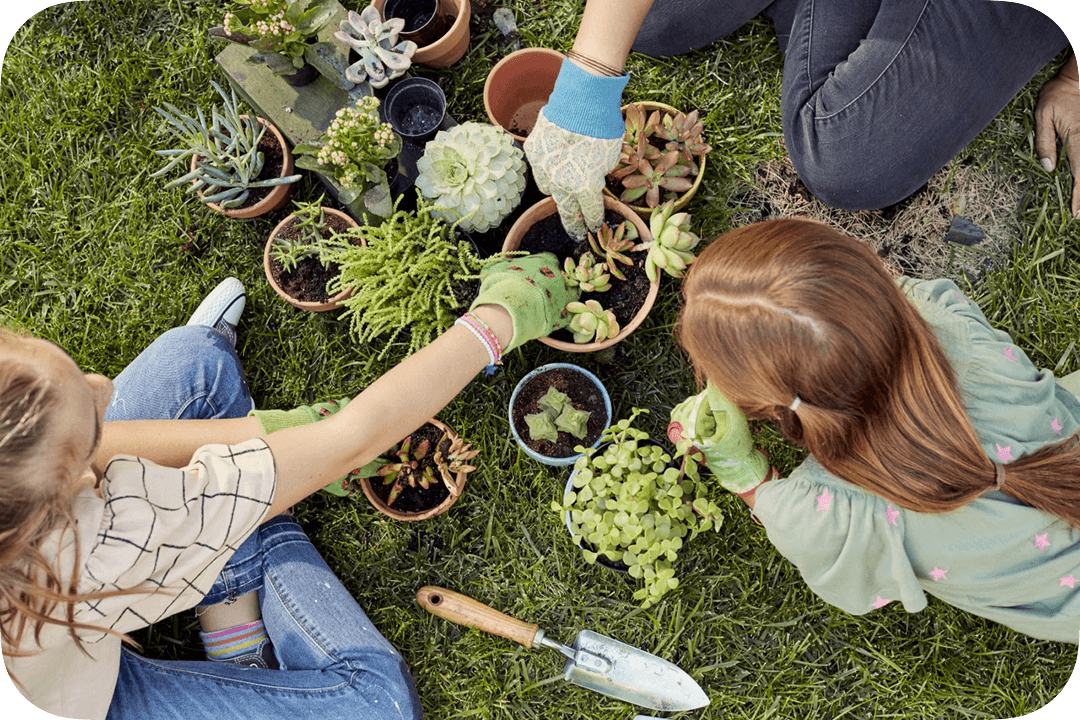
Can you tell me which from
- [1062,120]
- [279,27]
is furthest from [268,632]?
[1062,120]

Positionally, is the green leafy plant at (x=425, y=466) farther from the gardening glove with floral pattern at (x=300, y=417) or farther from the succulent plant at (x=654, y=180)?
the succulent plant at (x=654, y=180)

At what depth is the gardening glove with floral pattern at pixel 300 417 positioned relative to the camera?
1.68 metres

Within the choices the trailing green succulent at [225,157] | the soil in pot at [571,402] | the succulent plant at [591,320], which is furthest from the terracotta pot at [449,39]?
the soil in pot at [571,402]

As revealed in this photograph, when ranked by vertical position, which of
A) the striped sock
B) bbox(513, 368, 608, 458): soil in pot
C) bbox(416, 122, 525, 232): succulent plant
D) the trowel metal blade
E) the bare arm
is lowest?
the trowel metal blade

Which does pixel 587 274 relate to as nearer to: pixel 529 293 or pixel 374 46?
pixel 529 293

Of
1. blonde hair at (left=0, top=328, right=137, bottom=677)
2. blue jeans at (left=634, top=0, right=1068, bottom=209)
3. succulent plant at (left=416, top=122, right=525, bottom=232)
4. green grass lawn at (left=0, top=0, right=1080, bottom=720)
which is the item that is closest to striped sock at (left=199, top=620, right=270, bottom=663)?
green grass lawn at (left=0, top=0, right=1080, bottom=720)

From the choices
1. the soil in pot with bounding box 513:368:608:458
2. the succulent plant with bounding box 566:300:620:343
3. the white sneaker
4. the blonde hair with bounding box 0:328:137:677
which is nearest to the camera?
the blonde hair with bounding box 0:328:137:677

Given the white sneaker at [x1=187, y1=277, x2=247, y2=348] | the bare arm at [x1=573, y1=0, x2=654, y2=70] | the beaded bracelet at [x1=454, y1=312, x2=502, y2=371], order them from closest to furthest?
1. the bare arm at [x1=573, y1=0, x2=654, y2=70]
2. the beaded bracelet at [x1=454, y1=312, x2=502, y2=371]
3. the white sneaker at [x1=187, y1=277, x2=247, y2=348]

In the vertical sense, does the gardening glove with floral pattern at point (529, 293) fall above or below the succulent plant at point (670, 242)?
below

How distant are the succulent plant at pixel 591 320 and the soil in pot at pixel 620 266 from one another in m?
0.08

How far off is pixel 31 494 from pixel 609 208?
1298mm

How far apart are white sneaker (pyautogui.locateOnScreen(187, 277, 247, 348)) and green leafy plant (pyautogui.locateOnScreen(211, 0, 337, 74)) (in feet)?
1.97

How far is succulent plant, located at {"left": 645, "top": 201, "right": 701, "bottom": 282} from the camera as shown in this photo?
162cm

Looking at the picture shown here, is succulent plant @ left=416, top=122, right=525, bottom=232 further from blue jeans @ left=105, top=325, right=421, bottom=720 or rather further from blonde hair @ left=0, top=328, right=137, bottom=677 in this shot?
blonde hair @ left=0, top=328, right=137, bottom=677
